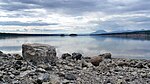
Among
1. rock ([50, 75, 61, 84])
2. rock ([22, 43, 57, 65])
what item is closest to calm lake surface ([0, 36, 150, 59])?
rock ([22, 43, 57, 65])

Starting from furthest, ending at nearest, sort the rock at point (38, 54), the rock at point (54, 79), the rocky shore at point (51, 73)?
1. the rock at point (38, 54)
2. the rocky shore at point (51, 73)
3. the rock at point (54, 79)

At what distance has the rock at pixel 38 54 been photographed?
19.2 meters

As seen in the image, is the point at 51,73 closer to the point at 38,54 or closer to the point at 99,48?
the point at 38,54

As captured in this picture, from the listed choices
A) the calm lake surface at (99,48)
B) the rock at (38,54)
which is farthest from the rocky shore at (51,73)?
the calm lake surface at (99,48)

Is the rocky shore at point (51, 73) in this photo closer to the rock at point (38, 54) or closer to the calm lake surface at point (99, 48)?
the rock at point (38, 54)

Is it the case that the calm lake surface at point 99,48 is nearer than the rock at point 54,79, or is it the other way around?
the rock at point 54,79

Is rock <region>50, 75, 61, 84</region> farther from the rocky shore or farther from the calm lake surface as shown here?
the calm lake surface

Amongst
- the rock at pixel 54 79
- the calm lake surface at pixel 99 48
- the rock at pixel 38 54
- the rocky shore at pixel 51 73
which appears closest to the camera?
the rock at pixel 54 79

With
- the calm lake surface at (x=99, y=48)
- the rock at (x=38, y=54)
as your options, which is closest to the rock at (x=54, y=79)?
the rock at (x=38, y=54)

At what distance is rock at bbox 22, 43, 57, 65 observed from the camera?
63.1 feet

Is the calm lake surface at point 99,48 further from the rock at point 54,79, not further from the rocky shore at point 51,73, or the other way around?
the rock at point 54,79

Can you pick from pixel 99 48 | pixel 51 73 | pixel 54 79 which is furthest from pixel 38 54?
pixel 99 48

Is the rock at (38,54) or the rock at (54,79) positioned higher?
the rock at (38,54)

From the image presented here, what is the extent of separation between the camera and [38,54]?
1927 cm
